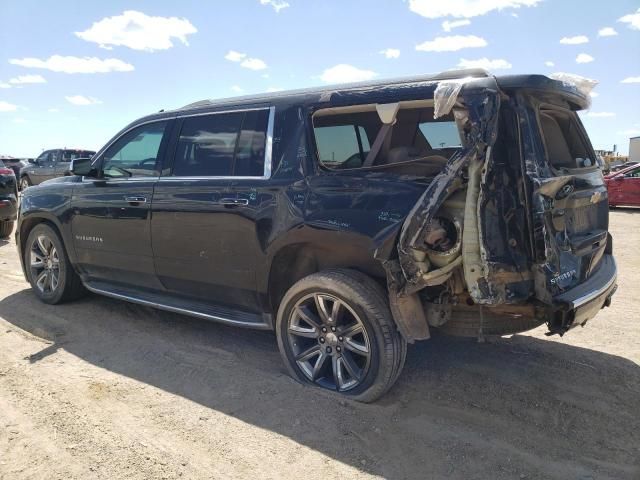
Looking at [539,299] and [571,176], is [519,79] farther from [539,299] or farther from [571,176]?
[539,299]

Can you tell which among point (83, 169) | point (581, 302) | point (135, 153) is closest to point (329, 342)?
point (581, 302)

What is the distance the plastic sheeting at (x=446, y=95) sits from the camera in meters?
2.98

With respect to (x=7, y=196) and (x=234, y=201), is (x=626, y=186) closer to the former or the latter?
(x=234, y=201)

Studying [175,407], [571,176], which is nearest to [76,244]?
[175,407]

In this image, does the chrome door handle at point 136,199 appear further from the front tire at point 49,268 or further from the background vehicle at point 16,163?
the background vehicle at point 16,163

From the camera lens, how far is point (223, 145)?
4.15 meters

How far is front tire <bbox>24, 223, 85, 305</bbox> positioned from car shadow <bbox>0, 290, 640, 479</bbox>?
1.66 ft

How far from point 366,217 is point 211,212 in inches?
53.3

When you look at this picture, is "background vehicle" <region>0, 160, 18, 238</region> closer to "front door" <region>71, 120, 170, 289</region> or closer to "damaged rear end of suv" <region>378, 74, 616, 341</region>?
"front door" <region>71, 120, 170, 289</region>

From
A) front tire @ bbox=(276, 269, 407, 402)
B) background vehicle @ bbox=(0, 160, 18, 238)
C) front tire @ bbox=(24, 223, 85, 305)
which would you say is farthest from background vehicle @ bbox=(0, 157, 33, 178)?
front tire @ bbox=(276, 269, 407, 402)

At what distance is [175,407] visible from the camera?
11.1 feet

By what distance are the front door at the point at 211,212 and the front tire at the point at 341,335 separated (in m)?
0.48

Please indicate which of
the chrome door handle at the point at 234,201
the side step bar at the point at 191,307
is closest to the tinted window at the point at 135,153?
the chrome door handle at the point at 234,201

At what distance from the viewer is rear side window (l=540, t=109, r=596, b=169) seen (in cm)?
334
